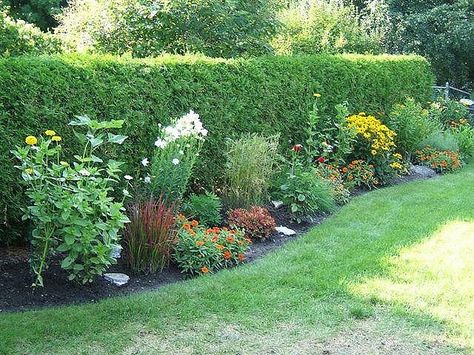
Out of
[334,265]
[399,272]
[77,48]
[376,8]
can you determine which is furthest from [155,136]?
[376,8]

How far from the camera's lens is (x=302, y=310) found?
441 cm

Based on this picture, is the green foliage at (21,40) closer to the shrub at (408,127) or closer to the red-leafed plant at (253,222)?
the red-leafed plant at (253,222)

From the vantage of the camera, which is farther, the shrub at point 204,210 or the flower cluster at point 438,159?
the flower cluster at point 438,159

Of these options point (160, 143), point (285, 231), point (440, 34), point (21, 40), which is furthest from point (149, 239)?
point (440, 34)

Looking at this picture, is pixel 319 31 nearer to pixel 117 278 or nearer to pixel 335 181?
pixel 335 181

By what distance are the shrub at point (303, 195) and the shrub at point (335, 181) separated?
410 mm

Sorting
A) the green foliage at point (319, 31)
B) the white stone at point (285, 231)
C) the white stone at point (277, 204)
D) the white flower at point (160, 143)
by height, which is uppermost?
the green foliage at point (319, 31)

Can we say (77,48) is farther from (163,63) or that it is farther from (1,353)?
(1,353)

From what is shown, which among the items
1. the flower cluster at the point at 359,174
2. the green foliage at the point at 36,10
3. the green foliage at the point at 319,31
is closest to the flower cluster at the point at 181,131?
the flower cluster at the point at 359,174

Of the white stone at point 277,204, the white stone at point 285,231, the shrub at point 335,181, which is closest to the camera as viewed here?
the white stone at point 285,231

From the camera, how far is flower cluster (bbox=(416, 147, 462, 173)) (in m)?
10.3

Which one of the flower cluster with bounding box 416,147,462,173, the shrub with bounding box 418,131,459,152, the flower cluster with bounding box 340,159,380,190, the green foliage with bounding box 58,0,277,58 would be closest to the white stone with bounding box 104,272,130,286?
the flower cluster with bounding box 340,159,380,190

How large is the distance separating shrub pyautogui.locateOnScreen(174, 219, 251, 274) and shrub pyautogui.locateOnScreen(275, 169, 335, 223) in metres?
1.47

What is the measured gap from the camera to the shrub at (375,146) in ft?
29.4
